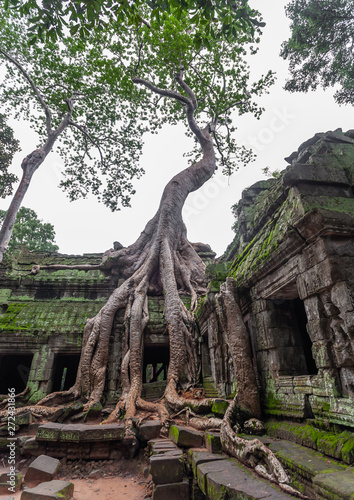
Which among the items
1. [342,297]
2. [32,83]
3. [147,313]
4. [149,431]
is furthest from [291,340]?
[32,83]

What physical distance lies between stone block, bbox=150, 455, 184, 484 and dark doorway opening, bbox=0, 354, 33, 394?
637 cm

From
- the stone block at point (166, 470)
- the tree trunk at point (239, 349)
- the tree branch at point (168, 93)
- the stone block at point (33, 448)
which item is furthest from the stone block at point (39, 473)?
the tree branch at point (168, 93)

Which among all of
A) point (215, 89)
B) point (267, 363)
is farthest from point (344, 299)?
point (215, 89)

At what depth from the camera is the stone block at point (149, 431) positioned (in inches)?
161

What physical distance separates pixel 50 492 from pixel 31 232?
20948 millimetres

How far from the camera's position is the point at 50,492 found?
262 cm

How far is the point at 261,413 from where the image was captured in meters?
3.43

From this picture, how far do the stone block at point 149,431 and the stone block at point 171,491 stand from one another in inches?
56.7

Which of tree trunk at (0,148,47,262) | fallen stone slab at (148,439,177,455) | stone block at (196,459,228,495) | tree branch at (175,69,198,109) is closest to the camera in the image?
stone block at (196,459,228,495)

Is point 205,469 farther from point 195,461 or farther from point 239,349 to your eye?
point 239,349

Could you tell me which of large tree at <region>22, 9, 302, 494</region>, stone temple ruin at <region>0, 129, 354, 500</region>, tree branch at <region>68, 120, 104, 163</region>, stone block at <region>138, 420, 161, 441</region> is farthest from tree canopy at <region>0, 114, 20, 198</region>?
stone block at <region>138, 420, 161, 441</region>

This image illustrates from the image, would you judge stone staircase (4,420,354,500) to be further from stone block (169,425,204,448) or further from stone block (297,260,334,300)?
stone block (297,260,334,300)

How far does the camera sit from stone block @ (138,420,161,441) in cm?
409

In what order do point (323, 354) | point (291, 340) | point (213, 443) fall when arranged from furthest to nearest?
point (291, 340)
point (213, 443)
point (323, 354)
